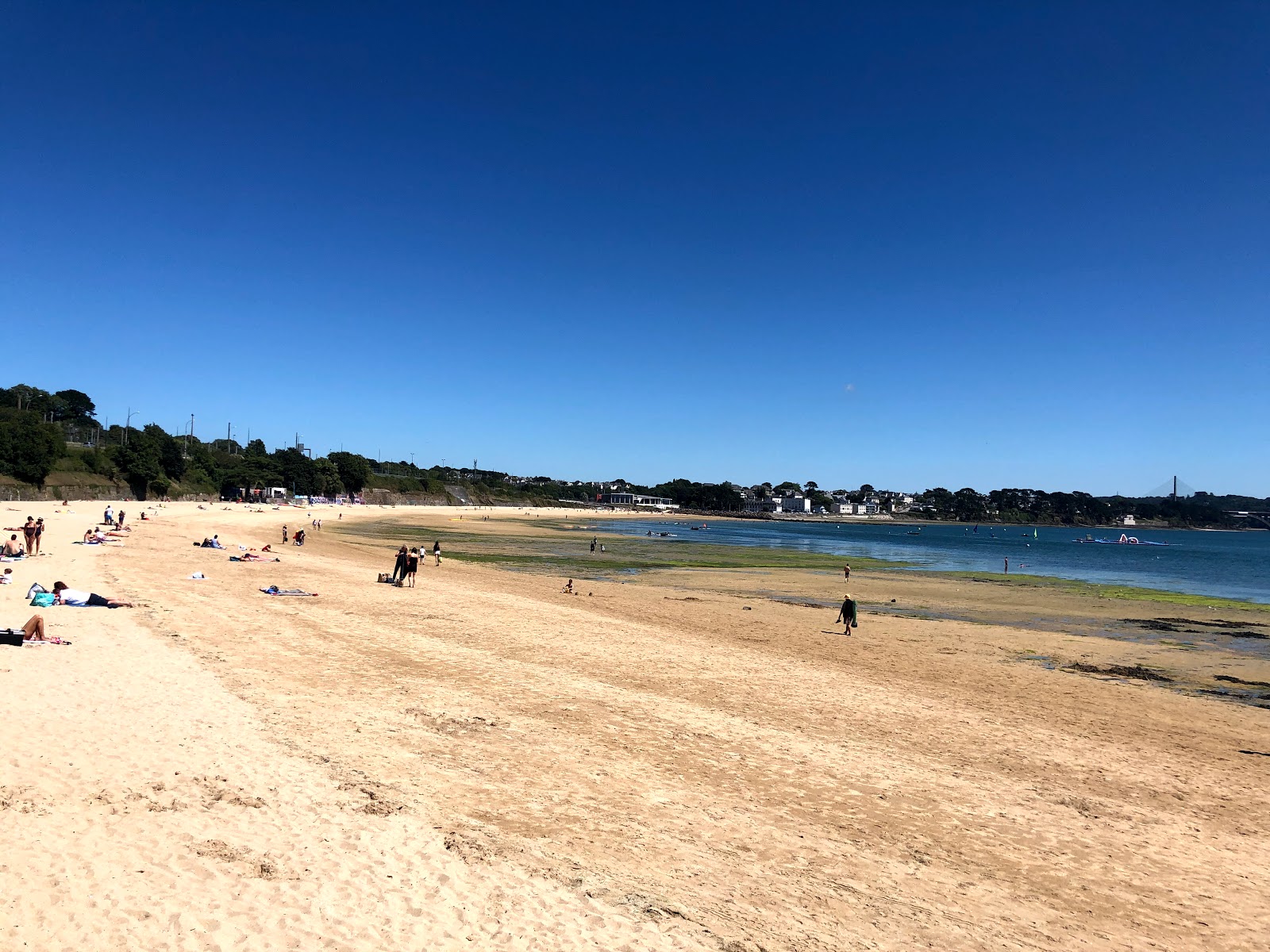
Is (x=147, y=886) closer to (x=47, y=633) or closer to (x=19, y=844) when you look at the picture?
(x=19, y=844)

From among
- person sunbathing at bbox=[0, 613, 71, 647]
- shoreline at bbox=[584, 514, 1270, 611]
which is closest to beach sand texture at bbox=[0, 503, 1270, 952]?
person sunbathing at bbox=[0, 613, 71, 647]

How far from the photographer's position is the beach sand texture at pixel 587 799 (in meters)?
5.39

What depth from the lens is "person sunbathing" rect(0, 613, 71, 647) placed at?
11.6m

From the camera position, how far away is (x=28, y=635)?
463 inches

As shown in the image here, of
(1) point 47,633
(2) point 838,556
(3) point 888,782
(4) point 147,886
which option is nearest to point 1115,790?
(3) point 888,782

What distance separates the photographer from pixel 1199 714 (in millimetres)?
13656

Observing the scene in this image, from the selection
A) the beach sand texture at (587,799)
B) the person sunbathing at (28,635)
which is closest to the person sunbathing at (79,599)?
the beach sand texture at (587,799)

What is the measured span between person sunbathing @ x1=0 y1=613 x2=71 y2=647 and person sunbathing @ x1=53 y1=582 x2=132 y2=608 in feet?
11.3

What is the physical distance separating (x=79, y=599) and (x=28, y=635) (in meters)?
4.10

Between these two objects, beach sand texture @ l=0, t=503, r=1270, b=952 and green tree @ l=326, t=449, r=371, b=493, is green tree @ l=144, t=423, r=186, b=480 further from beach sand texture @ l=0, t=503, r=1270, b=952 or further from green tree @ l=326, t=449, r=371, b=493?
beach sand texture @ l=0, t=503, r=1270, b=952

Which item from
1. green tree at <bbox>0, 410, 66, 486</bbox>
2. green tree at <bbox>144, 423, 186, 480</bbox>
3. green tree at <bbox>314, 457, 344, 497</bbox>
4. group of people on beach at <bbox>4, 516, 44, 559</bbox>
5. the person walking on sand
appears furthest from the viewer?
green tree at <bbox>314, 457, 344, 497</bbox>

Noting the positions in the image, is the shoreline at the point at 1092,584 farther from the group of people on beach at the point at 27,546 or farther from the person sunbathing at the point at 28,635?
the group of people on beach at the point at 27,546

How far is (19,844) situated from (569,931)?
449cm

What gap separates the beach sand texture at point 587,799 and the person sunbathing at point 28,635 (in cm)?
30
